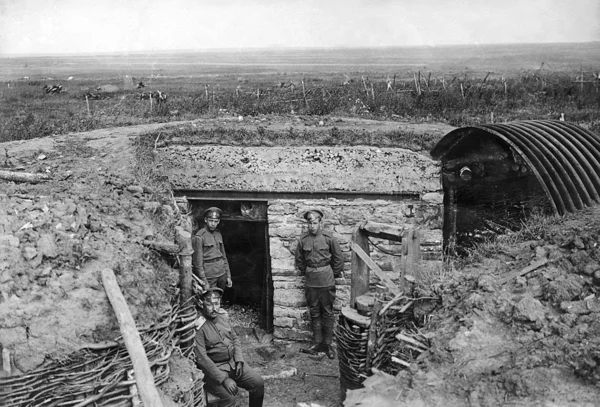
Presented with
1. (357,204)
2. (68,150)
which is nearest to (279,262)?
(357,204)

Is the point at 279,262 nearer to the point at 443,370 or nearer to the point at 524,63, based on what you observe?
the point at 443,370

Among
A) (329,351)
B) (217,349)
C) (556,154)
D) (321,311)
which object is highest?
(556,154)

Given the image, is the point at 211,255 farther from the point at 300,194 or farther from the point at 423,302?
the point at 423,302

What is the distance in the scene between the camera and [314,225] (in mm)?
7688

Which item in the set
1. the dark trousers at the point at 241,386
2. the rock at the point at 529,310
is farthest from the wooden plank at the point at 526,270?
the dark trousers at the point at 241,386

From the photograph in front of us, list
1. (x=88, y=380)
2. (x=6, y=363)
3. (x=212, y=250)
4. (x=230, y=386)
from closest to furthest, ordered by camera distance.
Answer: (x=6, y=363), (x=88, y=380), (x=230, y=386), (x=212, y=250)

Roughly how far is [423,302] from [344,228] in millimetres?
2890

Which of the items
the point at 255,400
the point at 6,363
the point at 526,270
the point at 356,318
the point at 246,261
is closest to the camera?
the point at 6,363

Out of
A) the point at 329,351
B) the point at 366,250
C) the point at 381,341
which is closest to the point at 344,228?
the point at 366,250

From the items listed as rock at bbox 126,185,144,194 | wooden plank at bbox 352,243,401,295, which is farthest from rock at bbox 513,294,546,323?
rock at bbox 126,185,144,194

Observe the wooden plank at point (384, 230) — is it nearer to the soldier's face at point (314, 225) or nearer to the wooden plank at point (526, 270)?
the soldier's face at point (314, 225)

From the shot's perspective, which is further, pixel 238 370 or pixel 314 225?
pixel 314 225

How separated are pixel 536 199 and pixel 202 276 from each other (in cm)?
452

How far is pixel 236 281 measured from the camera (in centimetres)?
1002
